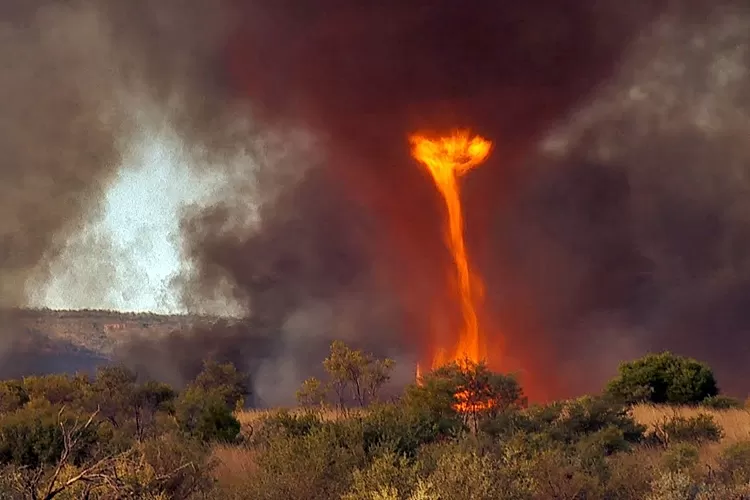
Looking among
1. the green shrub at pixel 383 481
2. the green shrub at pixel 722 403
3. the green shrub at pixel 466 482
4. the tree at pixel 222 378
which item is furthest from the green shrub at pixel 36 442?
the green shrub at pixel 722 403

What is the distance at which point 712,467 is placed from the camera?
1298cm

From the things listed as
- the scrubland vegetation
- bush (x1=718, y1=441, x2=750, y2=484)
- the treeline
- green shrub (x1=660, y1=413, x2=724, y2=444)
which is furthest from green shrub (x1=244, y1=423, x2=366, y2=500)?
green shrub (x1=660, y1=413, x2=724, y2=444)

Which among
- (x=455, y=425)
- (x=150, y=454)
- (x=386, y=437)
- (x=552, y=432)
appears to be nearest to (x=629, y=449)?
(x=552, y=432)

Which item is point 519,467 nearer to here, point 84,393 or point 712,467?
point 712,467

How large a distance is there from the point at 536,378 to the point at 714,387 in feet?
27.4

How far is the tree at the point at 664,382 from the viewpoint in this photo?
27.4 m

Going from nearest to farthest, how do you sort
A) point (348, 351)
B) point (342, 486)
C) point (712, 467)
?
point (342, 486) < point (712, 467) < point (348, 351)

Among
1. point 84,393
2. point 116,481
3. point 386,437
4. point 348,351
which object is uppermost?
point 348,351

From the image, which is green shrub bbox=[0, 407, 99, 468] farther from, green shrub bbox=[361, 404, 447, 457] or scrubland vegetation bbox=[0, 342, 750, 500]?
green shrub bbox=[361, 404, 447, 457]

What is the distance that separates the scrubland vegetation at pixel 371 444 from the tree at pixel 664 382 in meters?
0.17

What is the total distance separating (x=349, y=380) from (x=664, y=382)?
45.4 ft

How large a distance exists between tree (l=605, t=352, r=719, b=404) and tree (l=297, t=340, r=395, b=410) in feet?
31.6

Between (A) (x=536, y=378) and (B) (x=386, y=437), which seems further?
(A) (x=536, y=378)

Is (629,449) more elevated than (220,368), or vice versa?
(220,368)
